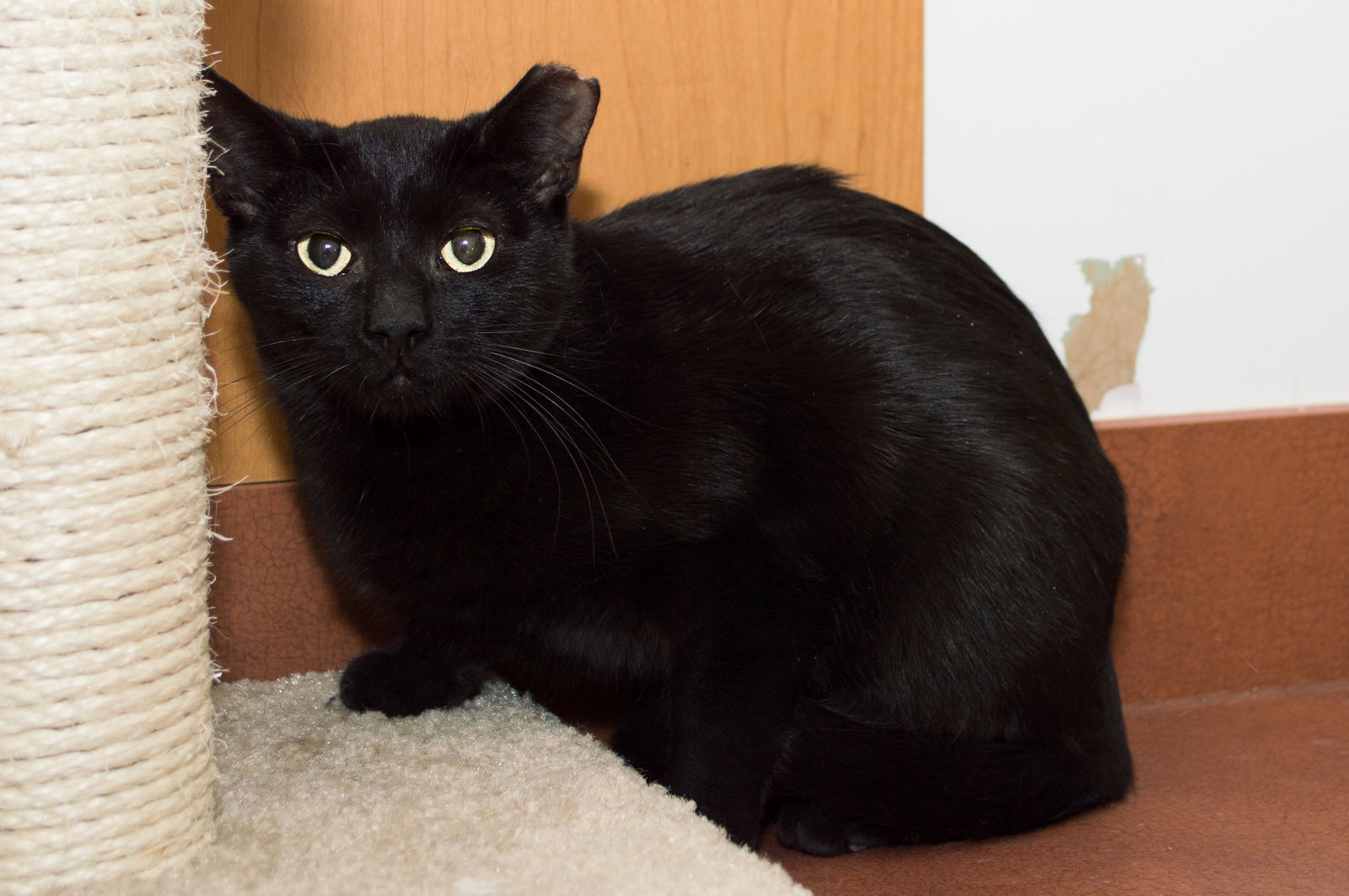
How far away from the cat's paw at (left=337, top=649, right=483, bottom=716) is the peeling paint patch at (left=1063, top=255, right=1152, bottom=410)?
0.94m

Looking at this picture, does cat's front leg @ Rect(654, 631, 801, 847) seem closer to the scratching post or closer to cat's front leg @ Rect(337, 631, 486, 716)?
cat's front leg @ Rect(337, 631, 486, 716)

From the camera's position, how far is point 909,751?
1.22m

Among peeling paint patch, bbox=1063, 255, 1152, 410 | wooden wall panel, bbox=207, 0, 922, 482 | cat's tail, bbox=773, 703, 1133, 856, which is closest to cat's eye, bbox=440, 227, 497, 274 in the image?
wooden wall panel, bbox=207, 0, 922, 482

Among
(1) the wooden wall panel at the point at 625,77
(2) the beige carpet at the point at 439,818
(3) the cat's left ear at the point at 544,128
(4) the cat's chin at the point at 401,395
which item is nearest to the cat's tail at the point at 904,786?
(2) the beige carpet at the point at 439,818

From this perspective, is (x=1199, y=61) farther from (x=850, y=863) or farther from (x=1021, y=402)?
(x=850, y=863)

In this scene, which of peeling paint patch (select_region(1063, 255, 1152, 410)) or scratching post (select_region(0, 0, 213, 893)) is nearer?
scratching post (select_region(0, 0, 213, 893))

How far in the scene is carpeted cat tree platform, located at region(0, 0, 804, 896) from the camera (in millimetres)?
821

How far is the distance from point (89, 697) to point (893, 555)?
744 mm

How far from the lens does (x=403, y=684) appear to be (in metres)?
1.33

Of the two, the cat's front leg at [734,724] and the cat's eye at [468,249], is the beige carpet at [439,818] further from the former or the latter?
the cat's eye at [468,249]

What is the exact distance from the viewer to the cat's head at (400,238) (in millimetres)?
1059

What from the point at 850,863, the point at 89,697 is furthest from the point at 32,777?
the point at 850,863

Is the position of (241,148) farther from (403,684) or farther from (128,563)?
(403,684)

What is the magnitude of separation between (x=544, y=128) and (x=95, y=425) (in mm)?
489
